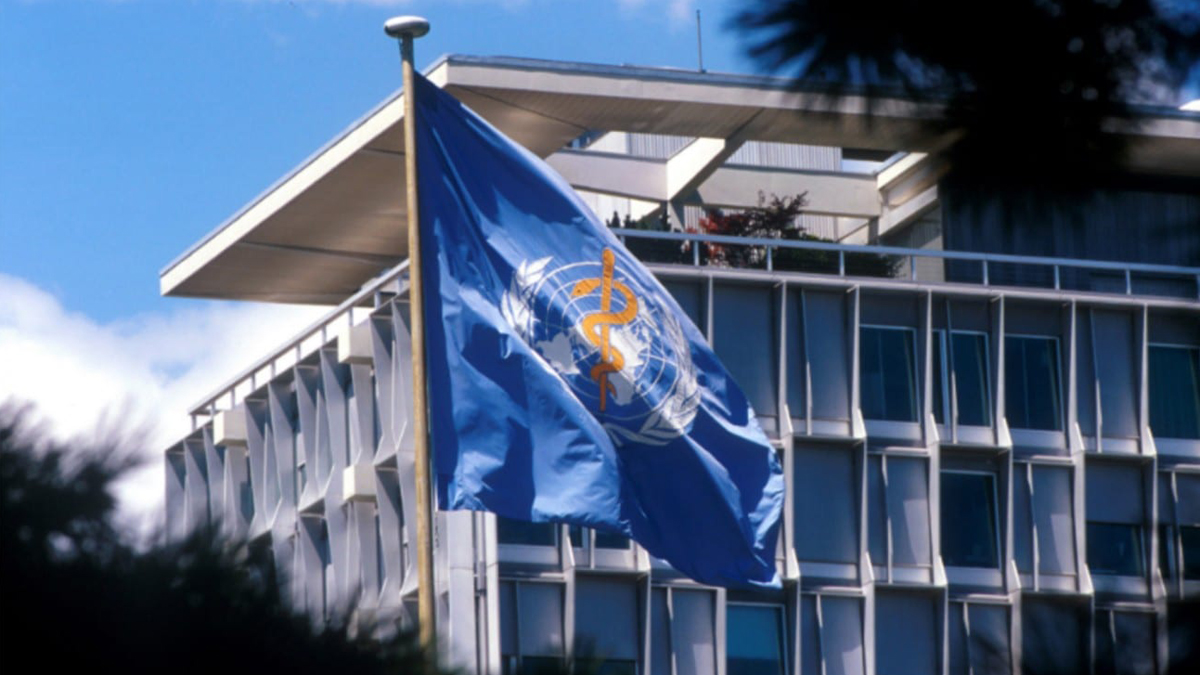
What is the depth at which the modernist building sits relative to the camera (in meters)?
38.8

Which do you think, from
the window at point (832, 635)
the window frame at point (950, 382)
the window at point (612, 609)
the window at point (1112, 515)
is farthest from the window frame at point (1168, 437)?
the window at point (612, 609)

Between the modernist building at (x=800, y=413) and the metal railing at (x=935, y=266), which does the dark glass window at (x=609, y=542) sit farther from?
the metal railing at (x=935, y=266)

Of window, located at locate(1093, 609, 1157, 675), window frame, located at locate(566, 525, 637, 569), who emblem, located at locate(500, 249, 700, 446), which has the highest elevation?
who emblem, located at locate(500, 249, 700, 446)

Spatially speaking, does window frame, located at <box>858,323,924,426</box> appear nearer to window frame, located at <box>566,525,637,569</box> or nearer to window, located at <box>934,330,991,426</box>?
window, located at <box>934,330,991,426</box>

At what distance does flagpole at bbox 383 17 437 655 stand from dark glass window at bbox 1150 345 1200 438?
21480 millimetres

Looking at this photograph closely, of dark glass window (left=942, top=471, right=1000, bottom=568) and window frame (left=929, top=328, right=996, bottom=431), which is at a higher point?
window frame (left=929, top=328, right=996, bottom=431)

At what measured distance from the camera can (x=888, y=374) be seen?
138ft

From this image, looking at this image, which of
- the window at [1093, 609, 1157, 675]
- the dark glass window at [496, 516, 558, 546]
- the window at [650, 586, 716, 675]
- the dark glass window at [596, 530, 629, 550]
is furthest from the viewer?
the dark glass window at [596, 530, 629, 550]

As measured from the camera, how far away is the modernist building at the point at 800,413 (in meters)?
Answer: 38.8

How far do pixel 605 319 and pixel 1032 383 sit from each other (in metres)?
16.9

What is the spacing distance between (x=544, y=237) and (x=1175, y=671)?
2285 cm

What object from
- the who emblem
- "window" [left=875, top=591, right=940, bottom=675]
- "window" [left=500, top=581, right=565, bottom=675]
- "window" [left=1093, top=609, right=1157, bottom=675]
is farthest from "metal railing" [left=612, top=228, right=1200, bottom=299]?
"window" [left=1093, top=609, right=1157, bottom=675]

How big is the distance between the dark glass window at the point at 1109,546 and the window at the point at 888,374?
370 centimetres

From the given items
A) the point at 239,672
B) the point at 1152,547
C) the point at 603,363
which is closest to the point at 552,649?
the point at 239,672
